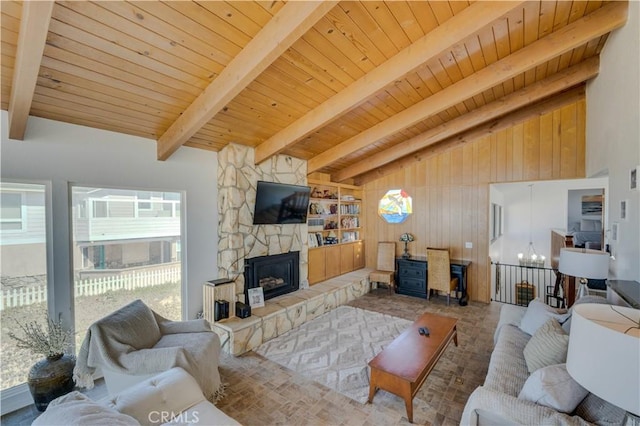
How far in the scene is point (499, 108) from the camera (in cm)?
431

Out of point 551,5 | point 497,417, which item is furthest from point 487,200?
point 497,417

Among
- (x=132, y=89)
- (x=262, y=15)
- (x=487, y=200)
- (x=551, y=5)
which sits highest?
(x=551, y=5)

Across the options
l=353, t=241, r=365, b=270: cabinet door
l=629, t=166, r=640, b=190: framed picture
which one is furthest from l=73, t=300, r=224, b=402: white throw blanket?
l=353, t=241, r=365, b=270: cabinet door

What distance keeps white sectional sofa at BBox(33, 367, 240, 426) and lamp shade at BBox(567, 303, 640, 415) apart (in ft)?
6.01

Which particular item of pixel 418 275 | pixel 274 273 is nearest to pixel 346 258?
pixel 418 275

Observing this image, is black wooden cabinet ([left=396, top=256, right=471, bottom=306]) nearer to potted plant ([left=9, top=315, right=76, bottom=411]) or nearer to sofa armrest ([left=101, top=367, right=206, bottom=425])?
sofa armrest ([left=101, top=367, right=206, bottom=425])

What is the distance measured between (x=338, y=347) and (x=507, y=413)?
228 centimetres

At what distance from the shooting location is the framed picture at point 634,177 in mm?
2351

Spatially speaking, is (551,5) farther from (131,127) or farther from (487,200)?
(131,127)

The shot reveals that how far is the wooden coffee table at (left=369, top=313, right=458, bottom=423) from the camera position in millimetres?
2381

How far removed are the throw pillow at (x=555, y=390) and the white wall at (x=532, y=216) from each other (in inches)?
236

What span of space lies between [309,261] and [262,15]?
4275mm

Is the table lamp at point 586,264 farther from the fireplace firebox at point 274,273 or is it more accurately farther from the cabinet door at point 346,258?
the cabinet door at point 346,258

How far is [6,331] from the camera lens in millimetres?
2605
